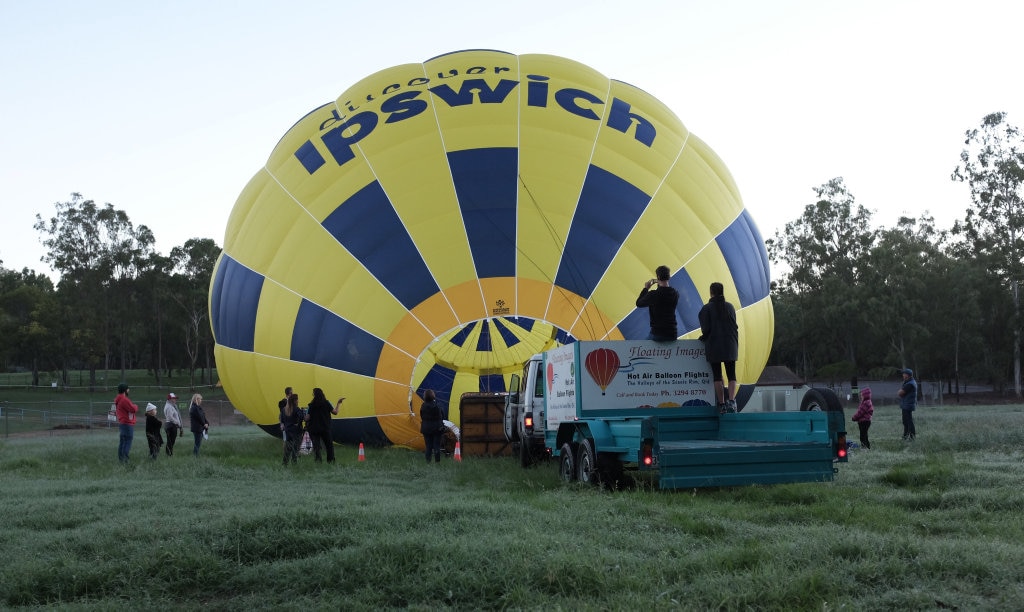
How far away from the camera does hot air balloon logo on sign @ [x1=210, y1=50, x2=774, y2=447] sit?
11398 millimetres

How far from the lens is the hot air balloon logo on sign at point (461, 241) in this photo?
11.4 m

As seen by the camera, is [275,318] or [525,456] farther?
[275,318]

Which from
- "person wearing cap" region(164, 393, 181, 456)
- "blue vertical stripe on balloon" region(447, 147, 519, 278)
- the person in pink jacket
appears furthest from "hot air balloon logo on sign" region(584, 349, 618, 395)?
"person wearing cap" region(164, 393, 181, 456)

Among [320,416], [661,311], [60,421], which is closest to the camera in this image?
[661,311]

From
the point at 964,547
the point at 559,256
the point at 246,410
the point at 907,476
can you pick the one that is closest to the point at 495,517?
the point at 964,547

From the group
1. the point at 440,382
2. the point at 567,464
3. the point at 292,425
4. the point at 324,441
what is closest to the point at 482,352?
the point at 440,382

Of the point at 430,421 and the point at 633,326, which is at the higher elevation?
the point at 633,326

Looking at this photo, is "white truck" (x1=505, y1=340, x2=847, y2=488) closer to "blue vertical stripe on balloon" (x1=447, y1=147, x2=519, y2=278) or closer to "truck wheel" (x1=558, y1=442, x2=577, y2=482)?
"truck wheel" (x1=558, y1=442, x2=577, y2=482)

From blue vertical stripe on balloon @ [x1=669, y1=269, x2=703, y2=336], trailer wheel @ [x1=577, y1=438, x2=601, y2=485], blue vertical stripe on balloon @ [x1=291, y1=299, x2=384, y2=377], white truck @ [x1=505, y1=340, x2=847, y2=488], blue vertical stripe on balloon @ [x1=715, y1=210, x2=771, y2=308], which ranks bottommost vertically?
trailer wheel @ [x1=577, y1=438, x2=601, y2=485]

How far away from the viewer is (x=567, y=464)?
30.2 feet

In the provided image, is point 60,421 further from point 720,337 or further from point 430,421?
point 720,337

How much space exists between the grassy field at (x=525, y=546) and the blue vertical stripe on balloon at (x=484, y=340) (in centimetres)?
297

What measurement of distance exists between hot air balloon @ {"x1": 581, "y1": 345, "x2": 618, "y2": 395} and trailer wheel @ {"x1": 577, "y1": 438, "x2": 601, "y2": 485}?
Answer: 51 centimetres

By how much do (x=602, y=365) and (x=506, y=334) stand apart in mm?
3367
